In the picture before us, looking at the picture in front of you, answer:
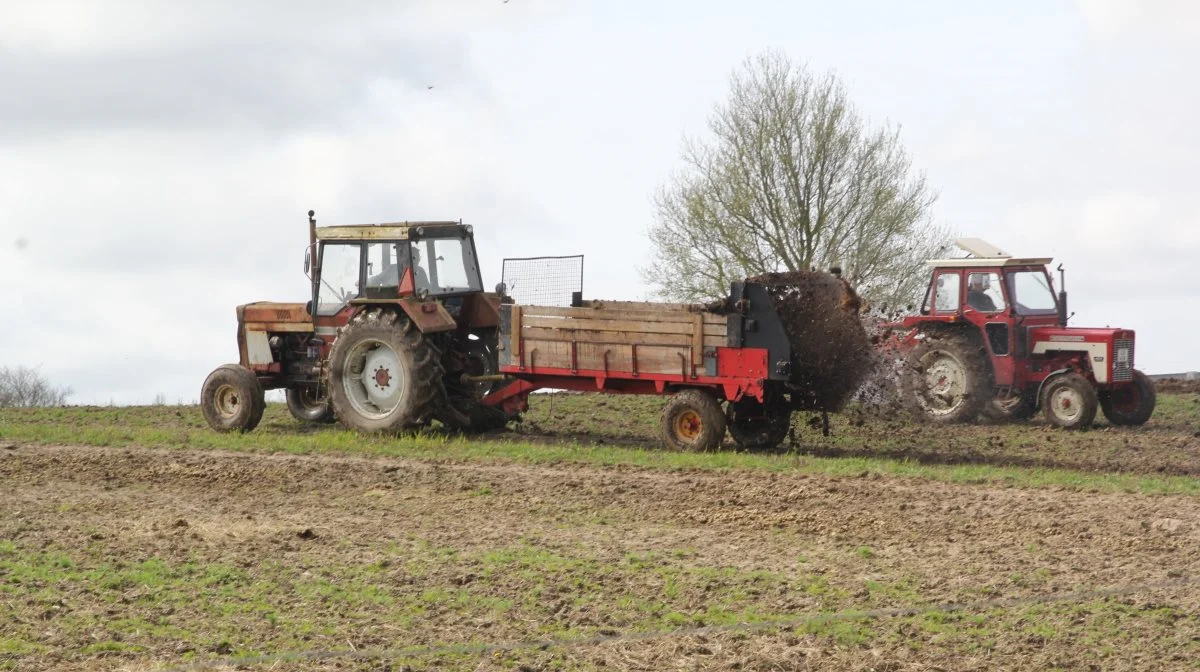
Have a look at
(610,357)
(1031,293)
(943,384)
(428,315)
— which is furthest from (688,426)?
(1031,293)

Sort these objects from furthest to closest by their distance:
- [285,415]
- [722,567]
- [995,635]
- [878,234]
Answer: [878,234]
[285,415]
[722,567]
[995,635]

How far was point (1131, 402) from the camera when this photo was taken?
18.5m

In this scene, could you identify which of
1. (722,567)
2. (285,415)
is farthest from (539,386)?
(722,567)

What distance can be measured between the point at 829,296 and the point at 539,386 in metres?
3.29

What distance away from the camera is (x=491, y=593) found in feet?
27.0

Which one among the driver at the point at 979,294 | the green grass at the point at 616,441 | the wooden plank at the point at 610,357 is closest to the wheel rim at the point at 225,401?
the green grass at the point at 616,441

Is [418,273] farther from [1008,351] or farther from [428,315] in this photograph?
[1008,351]

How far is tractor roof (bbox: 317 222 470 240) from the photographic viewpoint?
15.8m

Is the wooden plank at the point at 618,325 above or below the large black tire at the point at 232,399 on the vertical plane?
above

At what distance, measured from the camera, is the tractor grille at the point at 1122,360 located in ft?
58.5

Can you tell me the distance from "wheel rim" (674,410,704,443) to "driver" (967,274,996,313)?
562 cm

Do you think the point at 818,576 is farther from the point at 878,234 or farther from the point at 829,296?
the point at 878,234

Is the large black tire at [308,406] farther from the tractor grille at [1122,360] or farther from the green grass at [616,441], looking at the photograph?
the tractor grille at [1122,360]

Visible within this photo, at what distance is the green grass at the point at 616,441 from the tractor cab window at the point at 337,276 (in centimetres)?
149
